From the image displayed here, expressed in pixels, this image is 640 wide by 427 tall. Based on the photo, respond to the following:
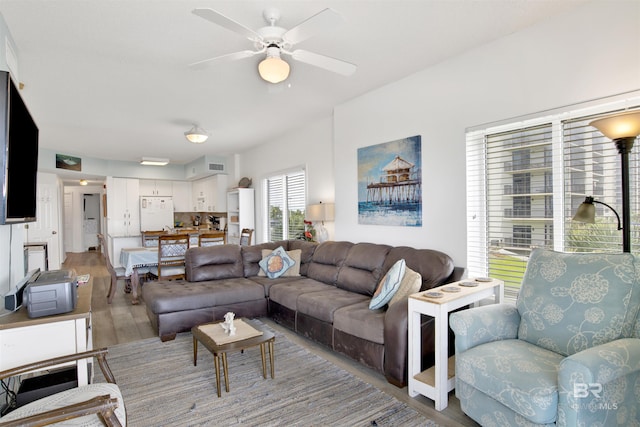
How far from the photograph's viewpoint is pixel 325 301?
3.21 m

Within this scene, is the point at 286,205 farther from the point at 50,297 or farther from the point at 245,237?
the point at 50,297

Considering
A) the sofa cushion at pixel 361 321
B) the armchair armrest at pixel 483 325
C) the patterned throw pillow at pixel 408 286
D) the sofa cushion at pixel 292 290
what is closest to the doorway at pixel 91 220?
the sofa cushion at pixel 292 290

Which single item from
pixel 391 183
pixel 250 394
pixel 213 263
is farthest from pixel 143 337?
pixel 391 183

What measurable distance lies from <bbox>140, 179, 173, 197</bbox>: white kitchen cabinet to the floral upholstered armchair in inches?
362

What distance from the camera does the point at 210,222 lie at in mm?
9039

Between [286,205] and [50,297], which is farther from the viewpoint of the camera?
[286,205]

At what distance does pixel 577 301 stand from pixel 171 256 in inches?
187

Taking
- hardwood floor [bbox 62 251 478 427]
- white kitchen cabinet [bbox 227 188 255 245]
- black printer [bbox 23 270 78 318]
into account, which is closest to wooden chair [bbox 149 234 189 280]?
hardwood floor [bbox 62 251 478 427]

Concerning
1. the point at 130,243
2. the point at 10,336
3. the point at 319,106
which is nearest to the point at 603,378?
the point at 10,336

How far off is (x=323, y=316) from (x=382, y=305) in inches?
23.5

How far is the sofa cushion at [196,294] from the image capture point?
11.6 feet

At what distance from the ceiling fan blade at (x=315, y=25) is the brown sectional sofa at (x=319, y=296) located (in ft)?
6.49

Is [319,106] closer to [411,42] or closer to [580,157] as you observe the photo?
[411,42]

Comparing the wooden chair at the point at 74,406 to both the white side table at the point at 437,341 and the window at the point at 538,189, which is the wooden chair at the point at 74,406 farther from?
the window at the point at 538,189
